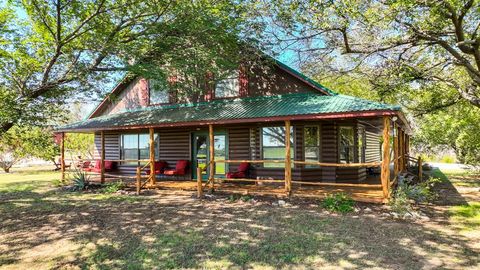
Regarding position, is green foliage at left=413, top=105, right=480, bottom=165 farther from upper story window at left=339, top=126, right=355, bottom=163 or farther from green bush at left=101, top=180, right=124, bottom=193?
green bush at left=101, top=180, right=124, bottom=193

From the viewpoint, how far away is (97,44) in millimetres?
10578

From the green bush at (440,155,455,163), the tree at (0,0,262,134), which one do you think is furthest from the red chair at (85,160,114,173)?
the green bush at (440,155,455,163)

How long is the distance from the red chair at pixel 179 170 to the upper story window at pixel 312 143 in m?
5.63

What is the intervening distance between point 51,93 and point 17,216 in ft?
13.0

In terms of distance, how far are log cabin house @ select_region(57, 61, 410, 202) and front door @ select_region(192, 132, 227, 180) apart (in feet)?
0.15

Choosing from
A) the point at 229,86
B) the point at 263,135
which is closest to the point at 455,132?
the point at 263,135

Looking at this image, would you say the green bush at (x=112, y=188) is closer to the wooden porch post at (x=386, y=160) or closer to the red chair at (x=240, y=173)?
the red chair at (x=240, y=173)

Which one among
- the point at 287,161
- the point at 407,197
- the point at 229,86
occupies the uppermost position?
the point at 229,86

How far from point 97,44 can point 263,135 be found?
22.5ft

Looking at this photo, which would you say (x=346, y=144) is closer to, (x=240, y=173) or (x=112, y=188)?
(x=240, y=173)

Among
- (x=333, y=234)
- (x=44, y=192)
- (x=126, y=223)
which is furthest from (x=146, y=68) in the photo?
(x=333, y=234)

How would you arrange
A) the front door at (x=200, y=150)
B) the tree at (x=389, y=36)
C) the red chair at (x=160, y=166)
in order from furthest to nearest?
1. the red chair at (x=160, y=166)
2. the front door at (x=200, y=150)
3. the tree at (x=389, y=36)

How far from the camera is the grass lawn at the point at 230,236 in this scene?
5.49 metres

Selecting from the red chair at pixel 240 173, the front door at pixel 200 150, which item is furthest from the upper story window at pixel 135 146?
the red chair at pixel 240 173
